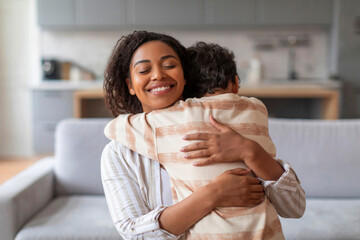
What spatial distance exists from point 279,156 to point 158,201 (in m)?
1.26

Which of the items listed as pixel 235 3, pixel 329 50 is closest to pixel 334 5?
pixel 329 50

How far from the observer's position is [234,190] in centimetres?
85

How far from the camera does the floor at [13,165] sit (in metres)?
4.31

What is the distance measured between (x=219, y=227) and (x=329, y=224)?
1.12 meters

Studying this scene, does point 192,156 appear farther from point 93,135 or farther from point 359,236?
point 93,135

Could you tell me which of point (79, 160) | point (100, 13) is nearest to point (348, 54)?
point (100, 13)

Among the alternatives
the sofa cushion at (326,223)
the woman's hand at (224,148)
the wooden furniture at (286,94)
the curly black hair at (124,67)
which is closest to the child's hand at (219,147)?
the woman's hand at (224,148)

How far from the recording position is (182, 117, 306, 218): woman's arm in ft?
2.84

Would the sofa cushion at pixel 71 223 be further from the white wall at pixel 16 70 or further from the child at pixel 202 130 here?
the white wall at pixel 16 70

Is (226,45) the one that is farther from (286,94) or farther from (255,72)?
(286,94)

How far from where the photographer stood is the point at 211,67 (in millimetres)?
1012

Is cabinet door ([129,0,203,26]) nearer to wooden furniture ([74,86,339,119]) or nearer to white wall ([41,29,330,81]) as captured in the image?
white wall ([41,29,330,81])

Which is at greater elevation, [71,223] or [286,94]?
[286,94]

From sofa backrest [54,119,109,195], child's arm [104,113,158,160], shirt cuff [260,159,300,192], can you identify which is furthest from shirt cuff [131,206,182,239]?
sofa backrest [54,119,109,195]
